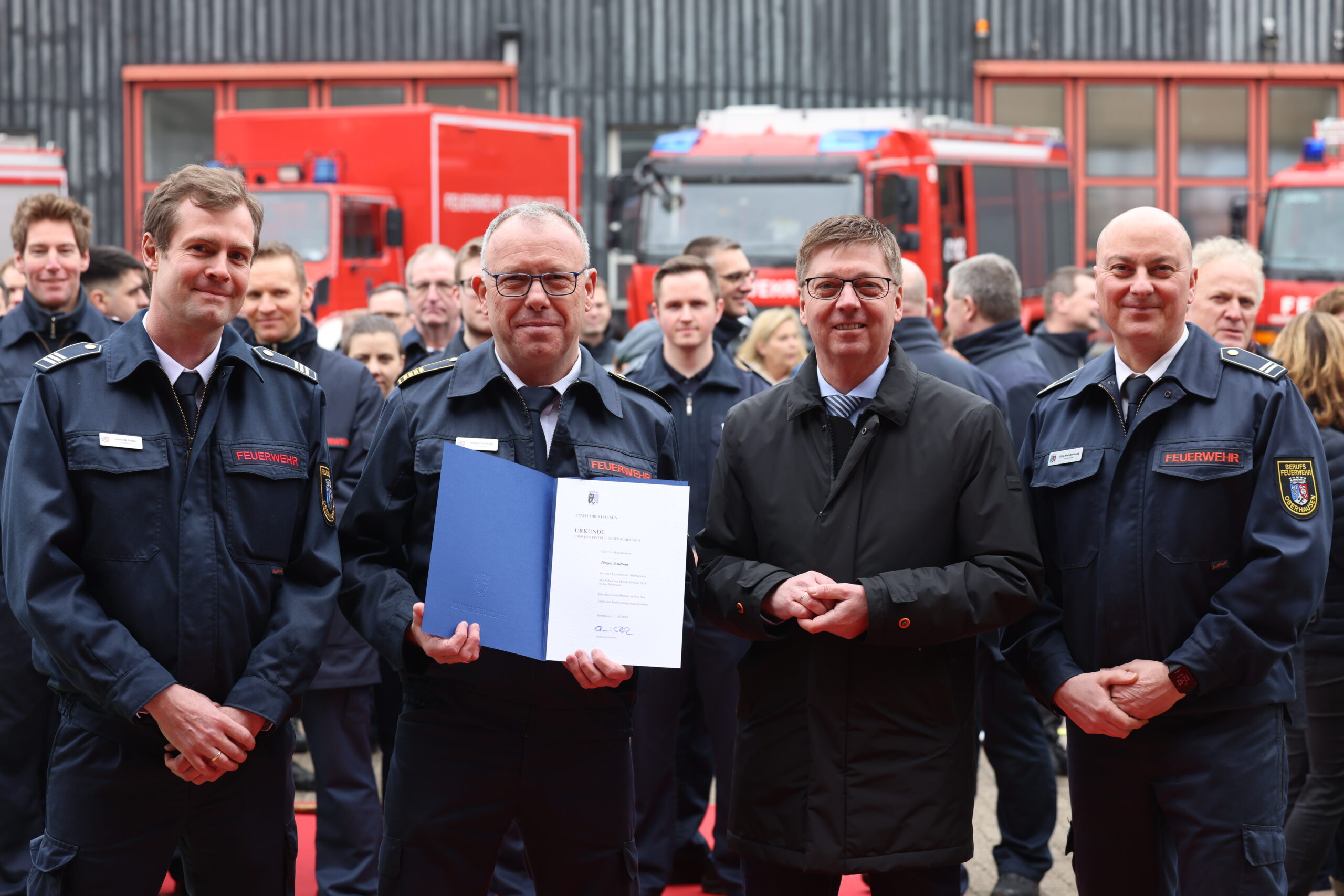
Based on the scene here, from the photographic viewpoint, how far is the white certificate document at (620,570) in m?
3.01

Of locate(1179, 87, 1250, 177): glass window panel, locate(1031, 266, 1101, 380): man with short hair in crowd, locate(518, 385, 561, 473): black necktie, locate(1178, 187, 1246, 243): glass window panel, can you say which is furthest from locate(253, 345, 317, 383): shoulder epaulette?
locate(1179, 87, 1250, 177): glass window panel

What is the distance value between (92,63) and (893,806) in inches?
708

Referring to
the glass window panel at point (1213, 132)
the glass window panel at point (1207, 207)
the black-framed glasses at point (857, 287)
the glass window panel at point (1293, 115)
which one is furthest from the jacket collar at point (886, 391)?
the glass window panel at point (1293, 115)

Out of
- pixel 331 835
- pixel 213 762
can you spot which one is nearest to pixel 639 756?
pixel 331 835

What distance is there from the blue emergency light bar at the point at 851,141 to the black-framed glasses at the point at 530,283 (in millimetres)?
9682

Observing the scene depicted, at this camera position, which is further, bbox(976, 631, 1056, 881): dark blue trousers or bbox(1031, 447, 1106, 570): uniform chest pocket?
bbox(976, 631, 1056, 881): dark blue trousers

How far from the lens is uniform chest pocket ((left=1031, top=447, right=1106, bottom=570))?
3.30 metres

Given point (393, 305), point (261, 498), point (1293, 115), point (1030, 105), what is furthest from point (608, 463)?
point (1293, 115)

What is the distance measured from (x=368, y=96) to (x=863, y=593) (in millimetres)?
16593

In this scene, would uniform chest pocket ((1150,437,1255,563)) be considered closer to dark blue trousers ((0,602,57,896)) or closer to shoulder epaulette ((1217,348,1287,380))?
shoulder epaulette ((1217,348,1287,380))

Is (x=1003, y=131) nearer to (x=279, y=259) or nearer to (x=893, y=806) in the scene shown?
(x=279, y=259)

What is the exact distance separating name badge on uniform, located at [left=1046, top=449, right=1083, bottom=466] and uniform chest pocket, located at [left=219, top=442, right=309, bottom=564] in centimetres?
184

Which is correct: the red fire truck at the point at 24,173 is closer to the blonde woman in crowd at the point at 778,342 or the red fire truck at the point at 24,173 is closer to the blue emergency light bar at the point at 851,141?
the blue emergency light bar at the point at 851,141

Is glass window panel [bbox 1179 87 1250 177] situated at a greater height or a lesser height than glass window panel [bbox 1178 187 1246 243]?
greater
